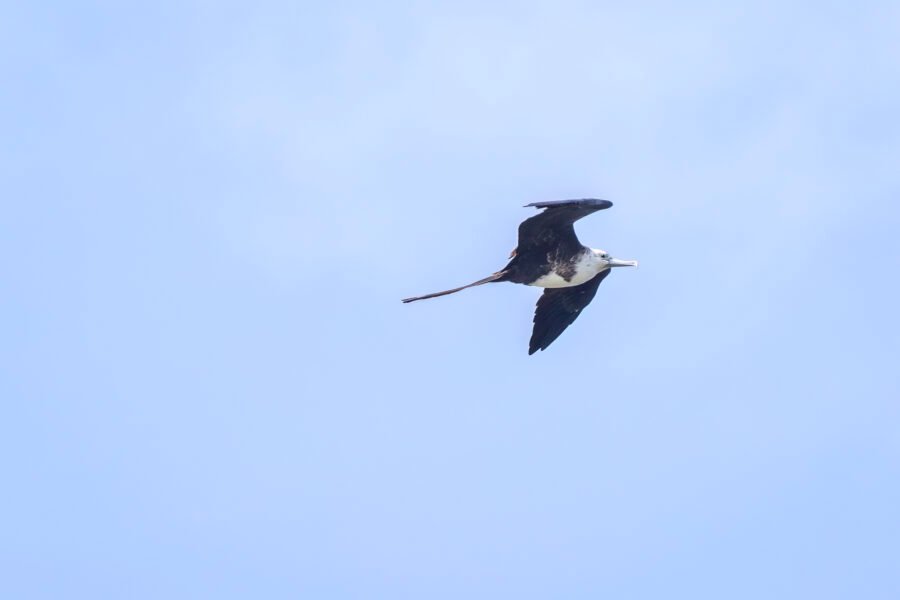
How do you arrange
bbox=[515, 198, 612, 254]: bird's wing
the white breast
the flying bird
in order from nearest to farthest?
bbox=[515, 198, 612, 254]: bird's wing, the flying bird, the white breast

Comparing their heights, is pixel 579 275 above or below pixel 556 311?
below

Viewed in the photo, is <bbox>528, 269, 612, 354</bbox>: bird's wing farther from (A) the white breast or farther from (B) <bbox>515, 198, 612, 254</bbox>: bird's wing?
(B) <bbox>515, 198, 612, 254</bbox>: bird's wing

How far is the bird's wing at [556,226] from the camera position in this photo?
60.6ft

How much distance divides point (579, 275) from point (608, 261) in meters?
0.51

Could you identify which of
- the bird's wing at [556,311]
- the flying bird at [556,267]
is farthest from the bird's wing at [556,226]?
the bird's wing at [556,311]

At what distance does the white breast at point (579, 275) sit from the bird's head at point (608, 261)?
0.04 meters

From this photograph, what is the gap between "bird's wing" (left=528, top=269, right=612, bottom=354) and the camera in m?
21.2

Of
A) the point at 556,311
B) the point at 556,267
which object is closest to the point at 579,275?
the point at 556,267

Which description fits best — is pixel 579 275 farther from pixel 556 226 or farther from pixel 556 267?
pixel 556 226

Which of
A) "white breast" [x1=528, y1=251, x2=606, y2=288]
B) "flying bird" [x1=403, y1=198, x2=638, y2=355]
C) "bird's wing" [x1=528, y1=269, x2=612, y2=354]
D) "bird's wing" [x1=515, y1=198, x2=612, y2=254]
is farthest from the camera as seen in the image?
"bird's wing" [x1=528, y1=269, x2=612, y2=354]

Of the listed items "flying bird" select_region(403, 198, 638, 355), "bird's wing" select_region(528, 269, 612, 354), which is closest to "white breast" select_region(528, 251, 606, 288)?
"flying bird" select_region(403, 198, 638, 355)

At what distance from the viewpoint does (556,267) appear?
65.7ft

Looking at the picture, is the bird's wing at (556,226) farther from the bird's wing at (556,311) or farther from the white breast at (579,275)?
the bird's wing at (556,311)

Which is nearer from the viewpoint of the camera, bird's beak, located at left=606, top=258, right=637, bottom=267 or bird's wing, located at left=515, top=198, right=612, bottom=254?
Result: bird's wing, located at left=515, top=198, right=612, bottom=254
